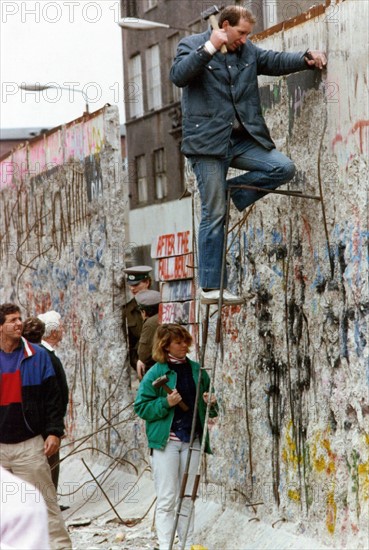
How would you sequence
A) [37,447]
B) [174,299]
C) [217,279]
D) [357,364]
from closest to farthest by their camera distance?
1. [357,364]
2. [217,279]
3. [37,447]
4. [174,299]

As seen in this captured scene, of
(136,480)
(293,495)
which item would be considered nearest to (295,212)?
(293,495)

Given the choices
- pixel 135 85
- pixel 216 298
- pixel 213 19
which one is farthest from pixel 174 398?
pixel 135 85

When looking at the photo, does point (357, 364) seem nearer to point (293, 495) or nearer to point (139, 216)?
point (293, 495)

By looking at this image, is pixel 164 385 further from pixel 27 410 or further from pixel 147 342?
pixel 147 342

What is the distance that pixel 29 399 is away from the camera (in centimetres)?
837

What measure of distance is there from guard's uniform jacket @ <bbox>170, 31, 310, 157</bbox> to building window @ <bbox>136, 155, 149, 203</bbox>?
90.3 ft


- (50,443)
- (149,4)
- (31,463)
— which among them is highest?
(149,4)

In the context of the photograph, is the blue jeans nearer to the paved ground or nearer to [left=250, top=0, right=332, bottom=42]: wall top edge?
[left=250, top=0, right=332, bottom=42]: wall top edge

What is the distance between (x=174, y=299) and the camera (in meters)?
10.1

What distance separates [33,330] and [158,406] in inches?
70.6

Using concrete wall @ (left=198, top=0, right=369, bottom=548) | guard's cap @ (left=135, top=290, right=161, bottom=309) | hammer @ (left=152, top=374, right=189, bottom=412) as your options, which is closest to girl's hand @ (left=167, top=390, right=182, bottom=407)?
hammer @ (left=152, top=374, right=189, bottom=412)

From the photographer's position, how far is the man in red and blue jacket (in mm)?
8305

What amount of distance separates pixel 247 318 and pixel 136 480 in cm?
275

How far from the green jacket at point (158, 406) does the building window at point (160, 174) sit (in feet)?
85.0
